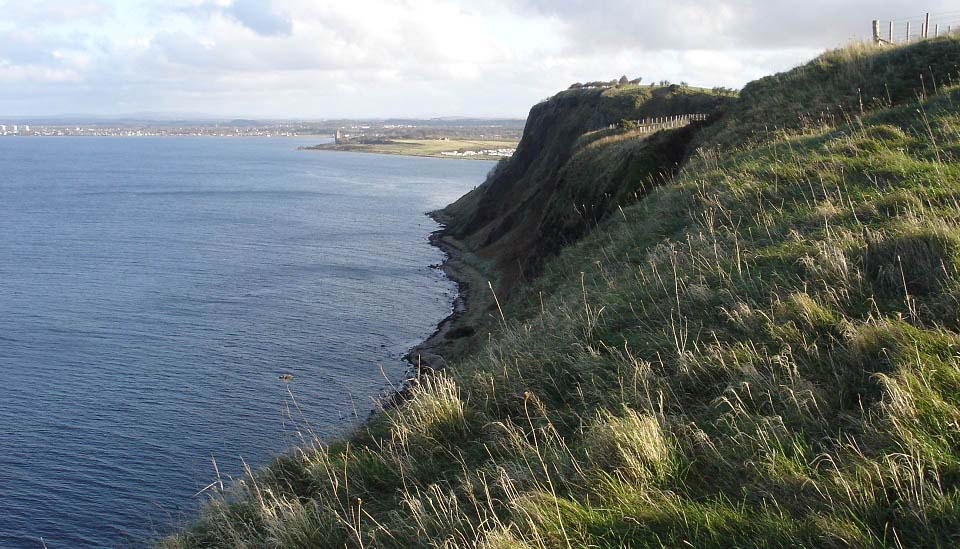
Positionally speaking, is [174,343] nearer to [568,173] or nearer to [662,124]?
[568,173]

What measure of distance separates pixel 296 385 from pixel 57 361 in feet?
40.7

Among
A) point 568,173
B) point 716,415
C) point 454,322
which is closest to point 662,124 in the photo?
point 568,173

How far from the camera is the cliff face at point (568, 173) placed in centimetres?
3092

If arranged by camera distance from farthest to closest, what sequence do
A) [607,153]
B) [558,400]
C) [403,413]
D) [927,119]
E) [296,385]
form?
[607,153]
[296,385]
[927,119]
[403,413]
[558,400]

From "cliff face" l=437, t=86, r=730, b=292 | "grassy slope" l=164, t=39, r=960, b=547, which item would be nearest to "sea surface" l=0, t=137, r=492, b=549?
"grassy slope" l=164, t=39, r=960, b=547

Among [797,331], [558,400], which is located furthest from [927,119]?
[558,400]

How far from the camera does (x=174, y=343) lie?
37.6m

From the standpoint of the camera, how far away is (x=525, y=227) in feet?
183

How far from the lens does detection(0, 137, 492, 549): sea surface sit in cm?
2362

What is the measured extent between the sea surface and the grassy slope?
8.65 feet

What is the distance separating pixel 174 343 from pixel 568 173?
23.6 meters

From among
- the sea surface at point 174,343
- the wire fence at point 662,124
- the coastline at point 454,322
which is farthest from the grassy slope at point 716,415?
the wire fence at point 662,124

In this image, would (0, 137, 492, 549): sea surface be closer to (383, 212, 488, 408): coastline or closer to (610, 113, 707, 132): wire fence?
(383, 212, 488, 408): coastline

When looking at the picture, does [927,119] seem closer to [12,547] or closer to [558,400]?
[558,400]
